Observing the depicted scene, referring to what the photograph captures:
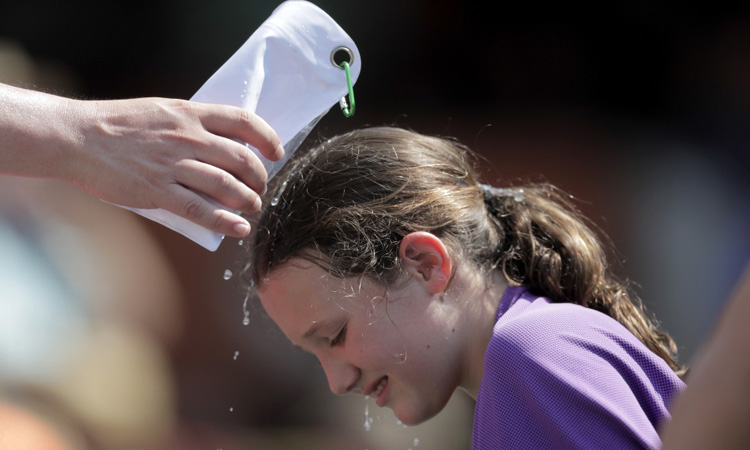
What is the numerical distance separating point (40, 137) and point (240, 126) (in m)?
0.37

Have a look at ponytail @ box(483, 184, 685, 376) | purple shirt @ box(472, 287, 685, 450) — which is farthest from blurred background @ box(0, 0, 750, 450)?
purple shirt @ box(472, 287, 685, 450)

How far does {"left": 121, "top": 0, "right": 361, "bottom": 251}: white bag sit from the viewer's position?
1495 millimetres

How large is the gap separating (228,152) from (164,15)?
300cm

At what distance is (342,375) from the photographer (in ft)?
6.22

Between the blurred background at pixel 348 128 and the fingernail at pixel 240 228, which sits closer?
the fingernail at pixel 240 228

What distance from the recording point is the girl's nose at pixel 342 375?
6.20 feet

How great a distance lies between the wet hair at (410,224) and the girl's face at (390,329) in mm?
47

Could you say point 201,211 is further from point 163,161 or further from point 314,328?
point 314,328

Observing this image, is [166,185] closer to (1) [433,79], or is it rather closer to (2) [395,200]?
(2) [395,200]

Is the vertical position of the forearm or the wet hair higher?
the forearm

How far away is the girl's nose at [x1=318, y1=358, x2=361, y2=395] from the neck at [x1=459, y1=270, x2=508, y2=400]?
28 centimetres

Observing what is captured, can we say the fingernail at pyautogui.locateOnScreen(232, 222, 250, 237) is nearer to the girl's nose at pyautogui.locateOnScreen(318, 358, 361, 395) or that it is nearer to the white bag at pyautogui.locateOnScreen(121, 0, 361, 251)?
the white bag at pyautogui.locateOnScreen(121, 0, 361, 251)

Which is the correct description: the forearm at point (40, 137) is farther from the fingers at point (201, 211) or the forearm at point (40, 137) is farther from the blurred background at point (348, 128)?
the blurred background at point (348, 128)

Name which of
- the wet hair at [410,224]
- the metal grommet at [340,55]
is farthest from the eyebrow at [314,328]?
the metal grommet at [340,55]
